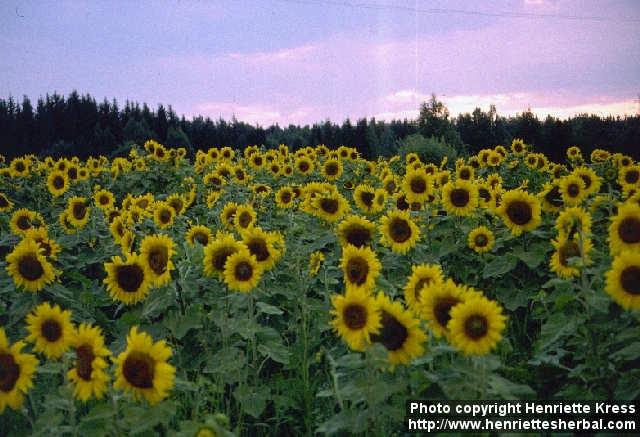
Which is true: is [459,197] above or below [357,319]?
above

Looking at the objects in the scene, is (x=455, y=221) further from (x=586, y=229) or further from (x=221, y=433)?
(x=221, y=433)

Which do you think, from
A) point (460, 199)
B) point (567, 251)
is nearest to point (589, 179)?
point (460, 199)

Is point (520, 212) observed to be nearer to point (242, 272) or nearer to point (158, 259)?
point (242, 272)

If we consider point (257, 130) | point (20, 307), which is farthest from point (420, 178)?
point (257, 130)

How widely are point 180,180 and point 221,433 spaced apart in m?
9.53

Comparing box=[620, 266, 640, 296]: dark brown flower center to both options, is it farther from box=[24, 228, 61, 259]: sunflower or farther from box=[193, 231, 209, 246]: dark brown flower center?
box=[24, 228, 61, 259]: sunflower

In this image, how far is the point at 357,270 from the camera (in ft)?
10.9

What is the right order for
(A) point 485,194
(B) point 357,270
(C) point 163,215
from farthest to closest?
(A) point 485,194, (C) point 163,215, (B) point 357,270

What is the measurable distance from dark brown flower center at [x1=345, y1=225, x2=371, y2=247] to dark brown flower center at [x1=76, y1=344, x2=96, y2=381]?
2175 mm

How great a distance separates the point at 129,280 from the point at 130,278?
0.04 ft

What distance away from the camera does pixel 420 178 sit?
5.57m

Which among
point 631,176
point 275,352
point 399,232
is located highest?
point 631,176

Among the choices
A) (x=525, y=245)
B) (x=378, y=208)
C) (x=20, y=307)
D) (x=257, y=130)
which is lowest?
(x=20, y=307)

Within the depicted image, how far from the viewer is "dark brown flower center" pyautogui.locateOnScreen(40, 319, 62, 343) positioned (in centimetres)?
279
